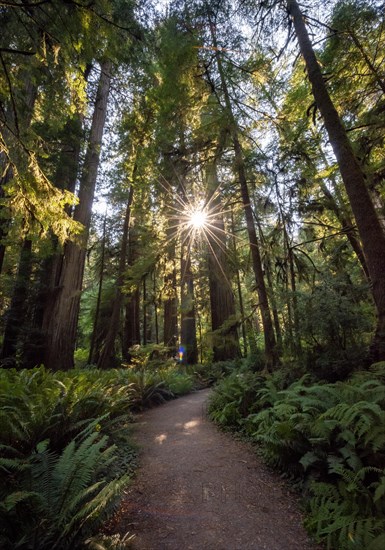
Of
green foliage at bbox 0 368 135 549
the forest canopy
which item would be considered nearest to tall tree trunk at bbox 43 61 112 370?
the forest canopy

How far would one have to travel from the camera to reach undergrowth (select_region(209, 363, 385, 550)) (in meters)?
2.26

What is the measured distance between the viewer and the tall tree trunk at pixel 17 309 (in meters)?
10.8

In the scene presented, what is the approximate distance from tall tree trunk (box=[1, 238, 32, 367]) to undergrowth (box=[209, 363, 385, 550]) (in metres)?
10.3

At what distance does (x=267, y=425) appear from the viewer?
424 cm

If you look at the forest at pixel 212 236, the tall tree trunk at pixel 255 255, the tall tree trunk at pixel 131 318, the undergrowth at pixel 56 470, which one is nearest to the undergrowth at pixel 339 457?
the forest at pixel 212 236

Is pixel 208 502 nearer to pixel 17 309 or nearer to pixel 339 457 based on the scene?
pixel 339 457

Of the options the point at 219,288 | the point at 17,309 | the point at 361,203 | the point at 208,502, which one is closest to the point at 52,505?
the point at 208,502

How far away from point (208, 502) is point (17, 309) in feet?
36.4

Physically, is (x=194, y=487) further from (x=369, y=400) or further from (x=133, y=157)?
(x=133, y=157)

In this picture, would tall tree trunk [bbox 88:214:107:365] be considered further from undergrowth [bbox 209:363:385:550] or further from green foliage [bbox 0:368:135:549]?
undergrowth [bbox 209:363:385:550]

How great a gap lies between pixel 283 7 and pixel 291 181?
3857mm

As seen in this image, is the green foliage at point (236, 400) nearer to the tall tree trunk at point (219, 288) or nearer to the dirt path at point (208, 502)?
the dirt path at point (208, 502)

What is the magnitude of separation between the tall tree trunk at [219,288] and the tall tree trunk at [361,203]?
2763 mm

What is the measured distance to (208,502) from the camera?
297cm
